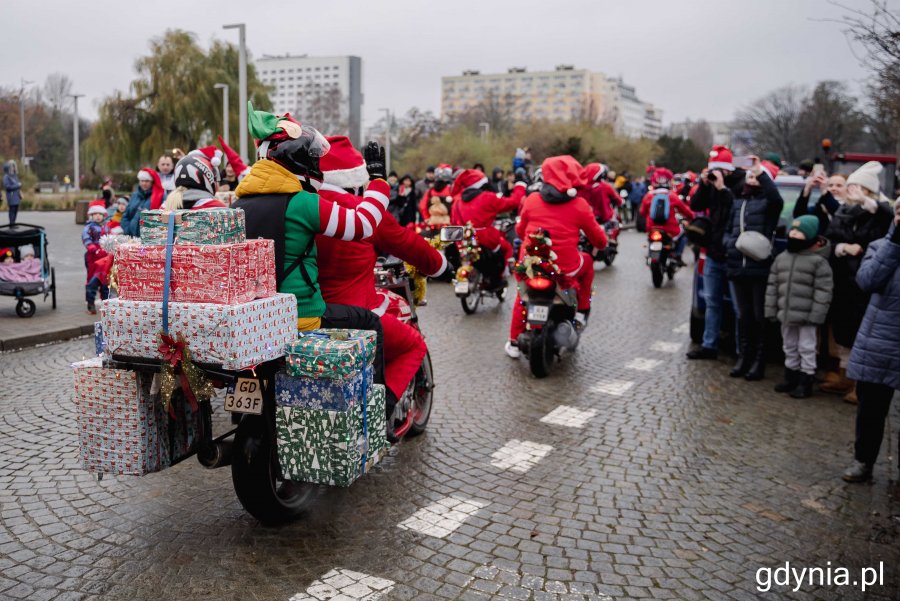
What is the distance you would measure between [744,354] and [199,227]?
6.24m

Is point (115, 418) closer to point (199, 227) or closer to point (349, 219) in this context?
point (199, 227)

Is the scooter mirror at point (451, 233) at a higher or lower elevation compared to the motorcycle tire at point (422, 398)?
higher

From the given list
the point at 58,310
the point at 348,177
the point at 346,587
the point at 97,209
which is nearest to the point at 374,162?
the point at 348,177

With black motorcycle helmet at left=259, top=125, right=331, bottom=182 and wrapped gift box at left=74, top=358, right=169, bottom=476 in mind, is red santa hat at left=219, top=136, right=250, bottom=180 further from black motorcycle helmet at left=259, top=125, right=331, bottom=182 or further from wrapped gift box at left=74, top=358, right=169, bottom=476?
wrapped gift box at left=74, top=358, right=169, bottom=476

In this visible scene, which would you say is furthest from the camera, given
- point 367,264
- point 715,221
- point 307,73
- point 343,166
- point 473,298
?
point 307,73

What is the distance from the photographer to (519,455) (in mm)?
5852

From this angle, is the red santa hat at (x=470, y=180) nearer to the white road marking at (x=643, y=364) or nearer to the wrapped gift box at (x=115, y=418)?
the white road marking at (x=643, y=364)

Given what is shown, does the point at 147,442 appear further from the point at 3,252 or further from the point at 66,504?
the point at 3,252

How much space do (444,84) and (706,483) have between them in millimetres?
169233

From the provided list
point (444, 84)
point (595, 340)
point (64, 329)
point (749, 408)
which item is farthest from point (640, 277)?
point (444, 84)

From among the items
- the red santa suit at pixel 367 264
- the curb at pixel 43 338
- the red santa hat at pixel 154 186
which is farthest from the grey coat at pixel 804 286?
the curb at pixel 43 338

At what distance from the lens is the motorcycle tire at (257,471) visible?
4.20m

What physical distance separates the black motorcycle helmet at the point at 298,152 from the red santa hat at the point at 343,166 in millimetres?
376

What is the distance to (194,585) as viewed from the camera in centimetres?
385
